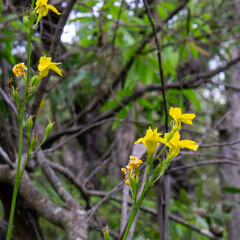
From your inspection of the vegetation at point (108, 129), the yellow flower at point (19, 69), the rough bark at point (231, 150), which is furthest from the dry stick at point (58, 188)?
the rough bark at point (231, 150)

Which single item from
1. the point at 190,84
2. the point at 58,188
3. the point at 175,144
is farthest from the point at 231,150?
the point at 175,144

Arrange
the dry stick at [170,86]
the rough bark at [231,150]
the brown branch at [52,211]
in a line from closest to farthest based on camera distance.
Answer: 1. the brown branch at [52,211]
2. the dry stick at [170,86]
3. the rough bark at [231,150]

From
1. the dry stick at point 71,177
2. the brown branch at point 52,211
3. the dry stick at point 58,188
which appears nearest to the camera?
the brown branch at point 52,211

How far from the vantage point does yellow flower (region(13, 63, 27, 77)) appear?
0.51 metres

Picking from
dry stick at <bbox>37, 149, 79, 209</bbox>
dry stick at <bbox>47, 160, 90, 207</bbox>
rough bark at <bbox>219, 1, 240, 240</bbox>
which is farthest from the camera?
rough bark at <bbox>219, 1, 240, 240</bbox>

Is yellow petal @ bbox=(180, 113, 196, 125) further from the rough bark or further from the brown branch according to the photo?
the rough bark

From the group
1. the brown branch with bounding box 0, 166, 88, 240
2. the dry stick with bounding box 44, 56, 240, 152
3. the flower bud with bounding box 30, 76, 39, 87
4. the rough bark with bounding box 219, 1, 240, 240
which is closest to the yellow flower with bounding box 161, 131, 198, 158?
the flower bud with bounding box 30, 76, 39, 87

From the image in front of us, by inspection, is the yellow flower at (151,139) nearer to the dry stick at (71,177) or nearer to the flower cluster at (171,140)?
the flower cluster at (171,140)

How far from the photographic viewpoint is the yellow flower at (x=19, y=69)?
1.67 ft

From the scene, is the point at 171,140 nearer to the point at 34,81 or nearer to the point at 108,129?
the point at 34,81

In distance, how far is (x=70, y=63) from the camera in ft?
5.91

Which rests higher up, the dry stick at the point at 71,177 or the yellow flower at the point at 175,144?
the yellow flower at the point at 175,144

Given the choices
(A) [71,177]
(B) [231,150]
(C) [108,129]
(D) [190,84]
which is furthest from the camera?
(C) [108,129]

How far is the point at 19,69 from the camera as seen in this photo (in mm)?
520
